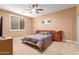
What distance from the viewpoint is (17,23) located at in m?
1.90

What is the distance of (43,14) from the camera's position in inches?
75.2

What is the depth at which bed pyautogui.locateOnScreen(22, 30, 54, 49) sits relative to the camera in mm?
1844

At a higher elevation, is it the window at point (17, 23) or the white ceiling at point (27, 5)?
the white ceiling at point (27, 5)

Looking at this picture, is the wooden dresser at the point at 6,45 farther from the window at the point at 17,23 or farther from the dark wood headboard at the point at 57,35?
the dark wood headboard at the point at 57,35

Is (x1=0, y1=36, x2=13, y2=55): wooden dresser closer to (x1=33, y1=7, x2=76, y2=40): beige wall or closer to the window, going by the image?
the window

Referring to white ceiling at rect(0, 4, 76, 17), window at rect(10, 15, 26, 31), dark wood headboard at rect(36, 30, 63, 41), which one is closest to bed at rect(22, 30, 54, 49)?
dark wood headboard at rect(36, 30, 63, 41)

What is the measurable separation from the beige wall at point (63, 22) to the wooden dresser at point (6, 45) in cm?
47

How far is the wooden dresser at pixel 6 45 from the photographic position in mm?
1819

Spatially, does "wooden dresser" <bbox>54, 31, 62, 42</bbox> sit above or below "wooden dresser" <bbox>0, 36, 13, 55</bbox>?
above

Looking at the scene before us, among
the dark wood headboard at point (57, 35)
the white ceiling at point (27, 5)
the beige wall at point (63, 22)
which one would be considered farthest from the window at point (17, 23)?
the dark wood headboard at point (57, 35)

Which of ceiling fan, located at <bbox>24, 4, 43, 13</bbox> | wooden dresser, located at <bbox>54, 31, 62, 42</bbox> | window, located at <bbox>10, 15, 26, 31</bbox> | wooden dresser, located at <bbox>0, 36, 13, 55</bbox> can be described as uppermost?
ceiling fan, located at <bbox>24, 4, 43, 13</bbox>

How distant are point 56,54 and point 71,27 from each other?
1.64 feet

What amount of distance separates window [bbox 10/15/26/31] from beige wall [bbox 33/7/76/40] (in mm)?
202

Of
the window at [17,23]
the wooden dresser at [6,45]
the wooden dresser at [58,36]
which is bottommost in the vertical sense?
the wooden dresser at [6,45]
